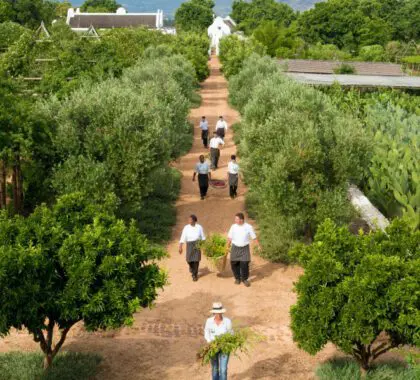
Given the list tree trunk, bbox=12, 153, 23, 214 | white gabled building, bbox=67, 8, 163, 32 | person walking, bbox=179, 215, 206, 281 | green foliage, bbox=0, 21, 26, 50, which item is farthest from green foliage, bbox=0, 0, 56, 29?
person walking, bbox=179, 215, 206, 281

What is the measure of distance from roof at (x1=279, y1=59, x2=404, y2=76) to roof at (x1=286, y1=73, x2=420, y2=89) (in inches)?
118

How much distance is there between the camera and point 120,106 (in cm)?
1786

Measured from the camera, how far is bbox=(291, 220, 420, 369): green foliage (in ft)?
31.9

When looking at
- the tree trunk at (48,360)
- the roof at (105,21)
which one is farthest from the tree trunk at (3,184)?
the roof at (105,21)

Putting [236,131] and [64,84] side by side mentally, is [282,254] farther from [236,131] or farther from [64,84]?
[236,131]

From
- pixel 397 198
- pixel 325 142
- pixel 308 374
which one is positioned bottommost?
pixel 308 374

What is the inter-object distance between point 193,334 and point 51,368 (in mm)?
3205

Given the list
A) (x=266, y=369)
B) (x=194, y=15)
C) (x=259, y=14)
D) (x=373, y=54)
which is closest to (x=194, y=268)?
(x=266, y=369)

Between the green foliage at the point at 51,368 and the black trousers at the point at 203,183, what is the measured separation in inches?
415

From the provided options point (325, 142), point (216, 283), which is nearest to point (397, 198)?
point (325, 142)

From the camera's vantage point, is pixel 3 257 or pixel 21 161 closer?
pixel 3 257

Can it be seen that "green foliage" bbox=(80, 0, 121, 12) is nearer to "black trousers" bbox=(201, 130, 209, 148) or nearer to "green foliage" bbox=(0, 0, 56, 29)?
"green foliage" bbox=(0, 0, 56, 29)

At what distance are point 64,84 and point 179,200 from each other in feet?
21.7

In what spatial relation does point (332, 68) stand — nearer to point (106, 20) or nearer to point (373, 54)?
point (373, 54)
